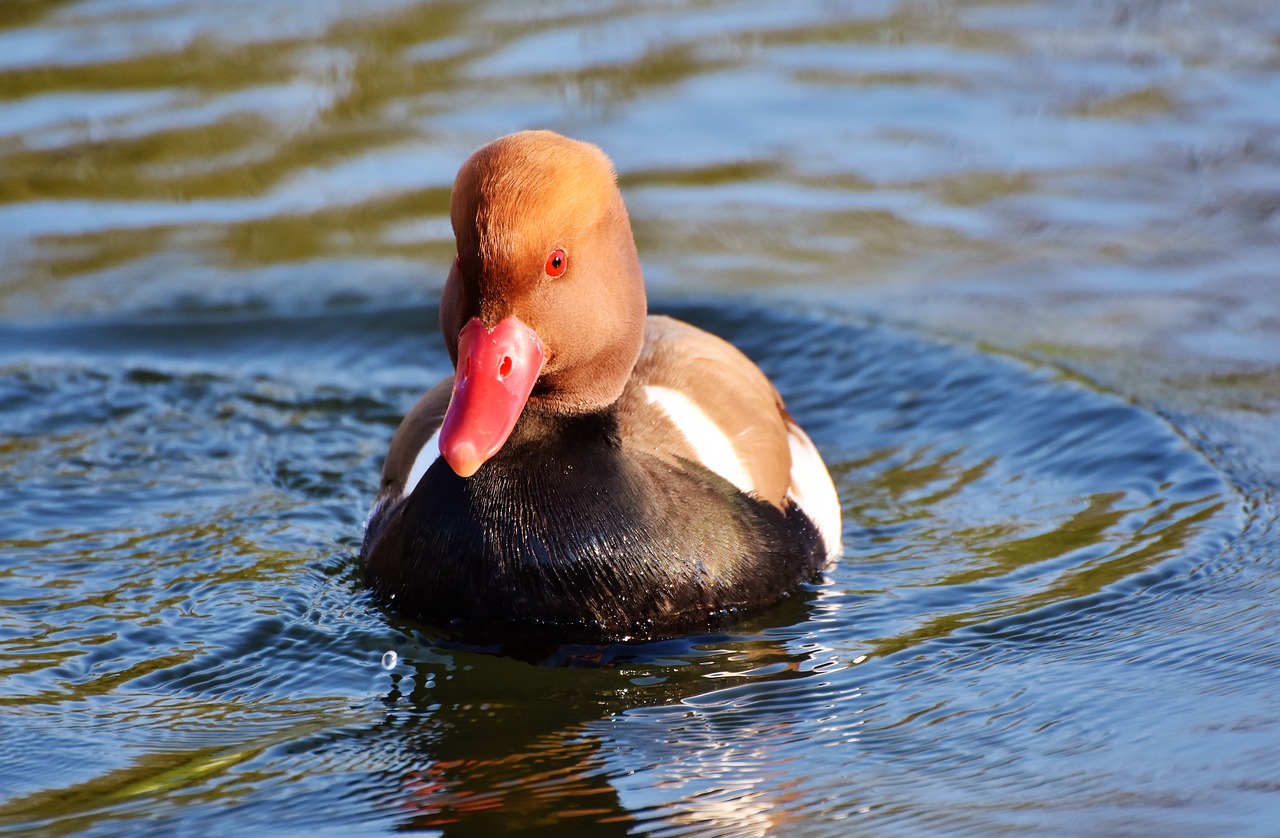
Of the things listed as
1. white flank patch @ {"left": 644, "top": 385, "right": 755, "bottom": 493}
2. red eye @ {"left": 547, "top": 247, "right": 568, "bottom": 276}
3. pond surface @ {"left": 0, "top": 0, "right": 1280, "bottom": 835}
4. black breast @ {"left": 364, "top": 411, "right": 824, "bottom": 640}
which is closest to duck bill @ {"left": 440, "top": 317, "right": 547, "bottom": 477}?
red eye @ {"left": 547, "top": 247, "right": 568, "bottom": 276}

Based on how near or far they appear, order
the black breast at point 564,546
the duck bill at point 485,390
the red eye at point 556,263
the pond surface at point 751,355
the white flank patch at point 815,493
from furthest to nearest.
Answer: the white flank patch at point 815,493 → the black breast at point 564,546 → the red eye at point 556,263 → the duck bill at point 485,390 → the pond surface at point 751,355

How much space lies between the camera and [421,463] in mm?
5266

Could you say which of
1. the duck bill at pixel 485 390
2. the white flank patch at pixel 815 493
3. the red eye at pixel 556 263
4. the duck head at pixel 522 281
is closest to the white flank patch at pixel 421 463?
the duck head at pixel 522 281

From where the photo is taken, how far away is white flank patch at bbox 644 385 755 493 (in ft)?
17.3

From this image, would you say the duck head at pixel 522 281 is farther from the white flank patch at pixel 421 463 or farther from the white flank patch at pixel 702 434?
the white flank patch at pixel 702 434

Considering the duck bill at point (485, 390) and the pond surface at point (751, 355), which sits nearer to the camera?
the pond surface at point (751, 355)

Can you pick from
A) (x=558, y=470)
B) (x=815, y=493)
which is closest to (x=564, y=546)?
(x=558, y=470)

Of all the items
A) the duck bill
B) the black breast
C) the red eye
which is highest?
the red eye

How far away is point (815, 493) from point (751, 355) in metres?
2.16

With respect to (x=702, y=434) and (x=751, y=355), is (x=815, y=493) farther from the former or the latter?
(x=751, y=355)

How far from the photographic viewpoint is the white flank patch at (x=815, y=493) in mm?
5570

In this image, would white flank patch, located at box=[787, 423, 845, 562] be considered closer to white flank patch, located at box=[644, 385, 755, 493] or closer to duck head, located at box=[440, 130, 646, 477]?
white flank patch, located at box=[644, 385, 755, 493]

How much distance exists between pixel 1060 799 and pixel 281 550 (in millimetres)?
2792

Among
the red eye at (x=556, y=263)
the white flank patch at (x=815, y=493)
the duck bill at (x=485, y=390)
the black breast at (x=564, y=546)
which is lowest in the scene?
the white flank patch at (x=815, y=493)
